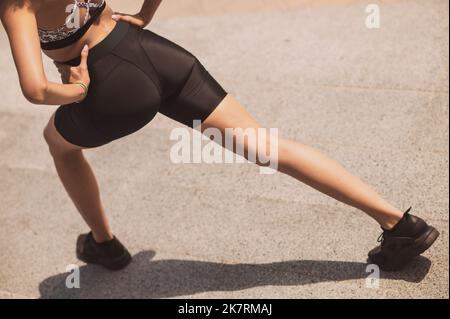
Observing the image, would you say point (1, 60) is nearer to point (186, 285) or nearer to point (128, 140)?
point (128, 140)

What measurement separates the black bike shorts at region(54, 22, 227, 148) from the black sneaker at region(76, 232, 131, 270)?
0.78 metres

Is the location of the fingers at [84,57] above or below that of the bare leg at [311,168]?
above

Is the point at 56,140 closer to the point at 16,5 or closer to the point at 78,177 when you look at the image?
the point at 78,177

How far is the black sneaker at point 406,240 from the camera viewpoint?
2.71m

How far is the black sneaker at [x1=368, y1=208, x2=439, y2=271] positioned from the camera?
2713 millimetres

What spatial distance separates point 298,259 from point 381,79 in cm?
171

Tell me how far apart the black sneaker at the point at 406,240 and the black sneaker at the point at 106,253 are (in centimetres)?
130

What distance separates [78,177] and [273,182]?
123 centimetres

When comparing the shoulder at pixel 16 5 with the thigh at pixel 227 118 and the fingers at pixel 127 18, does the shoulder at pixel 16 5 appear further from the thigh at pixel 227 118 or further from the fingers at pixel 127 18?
the thigh at pixel 227 118

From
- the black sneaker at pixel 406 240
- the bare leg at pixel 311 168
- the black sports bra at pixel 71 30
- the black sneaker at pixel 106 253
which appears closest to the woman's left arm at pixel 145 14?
the black sports bra at pixel 71 30

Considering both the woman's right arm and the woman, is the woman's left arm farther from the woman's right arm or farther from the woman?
the woman's right arm

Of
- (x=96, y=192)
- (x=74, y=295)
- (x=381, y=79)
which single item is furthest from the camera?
(x=381, y=79)
